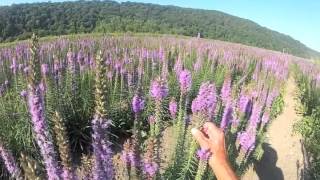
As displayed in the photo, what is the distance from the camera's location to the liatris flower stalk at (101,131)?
2.47m

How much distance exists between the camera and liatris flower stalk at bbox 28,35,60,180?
2.53 metres

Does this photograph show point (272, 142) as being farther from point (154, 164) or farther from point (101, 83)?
point (101, 83)

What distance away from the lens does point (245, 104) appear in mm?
5953

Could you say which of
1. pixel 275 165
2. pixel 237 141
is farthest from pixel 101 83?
pixel 275 165

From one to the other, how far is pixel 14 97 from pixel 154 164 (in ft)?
15.5

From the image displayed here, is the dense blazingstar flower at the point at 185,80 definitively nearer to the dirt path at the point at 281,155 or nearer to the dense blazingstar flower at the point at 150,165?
the dense blazingstar flower at the point at 150,165

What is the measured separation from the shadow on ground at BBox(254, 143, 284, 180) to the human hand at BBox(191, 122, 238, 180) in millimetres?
5153

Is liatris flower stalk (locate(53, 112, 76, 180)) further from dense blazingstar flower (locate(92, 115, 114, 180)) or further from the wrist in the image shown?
the wrist

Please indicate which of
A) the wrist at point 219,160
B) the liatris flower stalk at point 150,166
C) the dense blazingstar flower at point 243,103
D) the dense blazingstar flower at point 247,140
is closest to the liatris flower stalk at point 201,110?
the dense blazingstar flower at point 247,140

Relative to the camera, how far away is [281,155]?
8883 millimetres

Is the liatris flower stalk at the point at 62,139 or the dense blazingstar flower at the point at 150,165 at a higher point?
the liatris flower stalk at the point at 62,139

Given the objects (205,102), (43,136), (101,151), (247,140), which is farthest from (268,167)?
(43,136)

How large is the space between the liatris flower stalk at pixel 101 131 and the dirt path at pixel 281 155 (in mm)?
4519

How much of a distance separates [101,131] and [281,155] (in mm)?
6934
